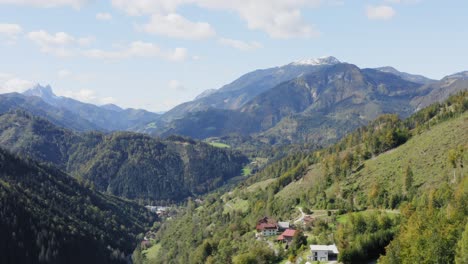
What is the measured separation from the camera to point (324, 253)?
3258 inches

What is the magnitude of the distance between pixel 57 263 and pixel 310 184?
3869 inches

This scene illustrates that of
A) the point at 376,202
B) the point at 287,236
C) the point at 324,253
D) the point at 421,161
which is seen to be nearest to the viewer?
the point at 324,253

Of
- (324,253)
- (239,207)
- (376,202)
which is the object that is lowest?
(239,207)

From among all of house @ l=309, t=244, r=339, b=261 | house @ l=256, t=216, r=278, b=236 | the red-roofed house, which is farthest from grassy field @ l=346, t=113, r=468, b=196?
house @ l=309, t=244, r=339, b=261

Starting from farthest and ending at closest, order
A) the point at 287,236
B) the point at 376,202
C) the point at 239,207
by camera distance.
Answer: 1. the point at 239,207
2. the point at 376,202
3. the point at 287,236

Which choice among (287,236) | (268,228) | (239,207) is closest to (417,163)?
(268,228)

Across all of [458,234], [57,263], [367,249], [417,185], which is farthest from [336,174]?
[57,263]

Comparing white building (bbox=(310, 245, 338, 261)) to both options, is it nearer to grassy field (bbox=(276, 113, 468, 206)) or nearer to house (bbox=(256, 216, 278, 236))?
house (bbox=(256, 216, 278, 236))

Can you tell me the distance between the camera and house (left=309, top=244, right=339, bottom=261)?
8262cm

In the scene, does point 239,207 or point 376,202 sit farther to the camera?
point 239,207

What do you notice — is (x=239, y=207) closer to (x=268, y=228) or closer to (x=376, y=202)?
(x=268, y=228)

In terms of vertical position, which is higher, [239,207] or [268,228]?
[268,228]

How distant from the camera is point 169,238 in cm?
19988

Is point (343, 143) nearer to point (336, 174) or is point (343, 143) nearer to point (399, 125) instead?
point (399, 125)
